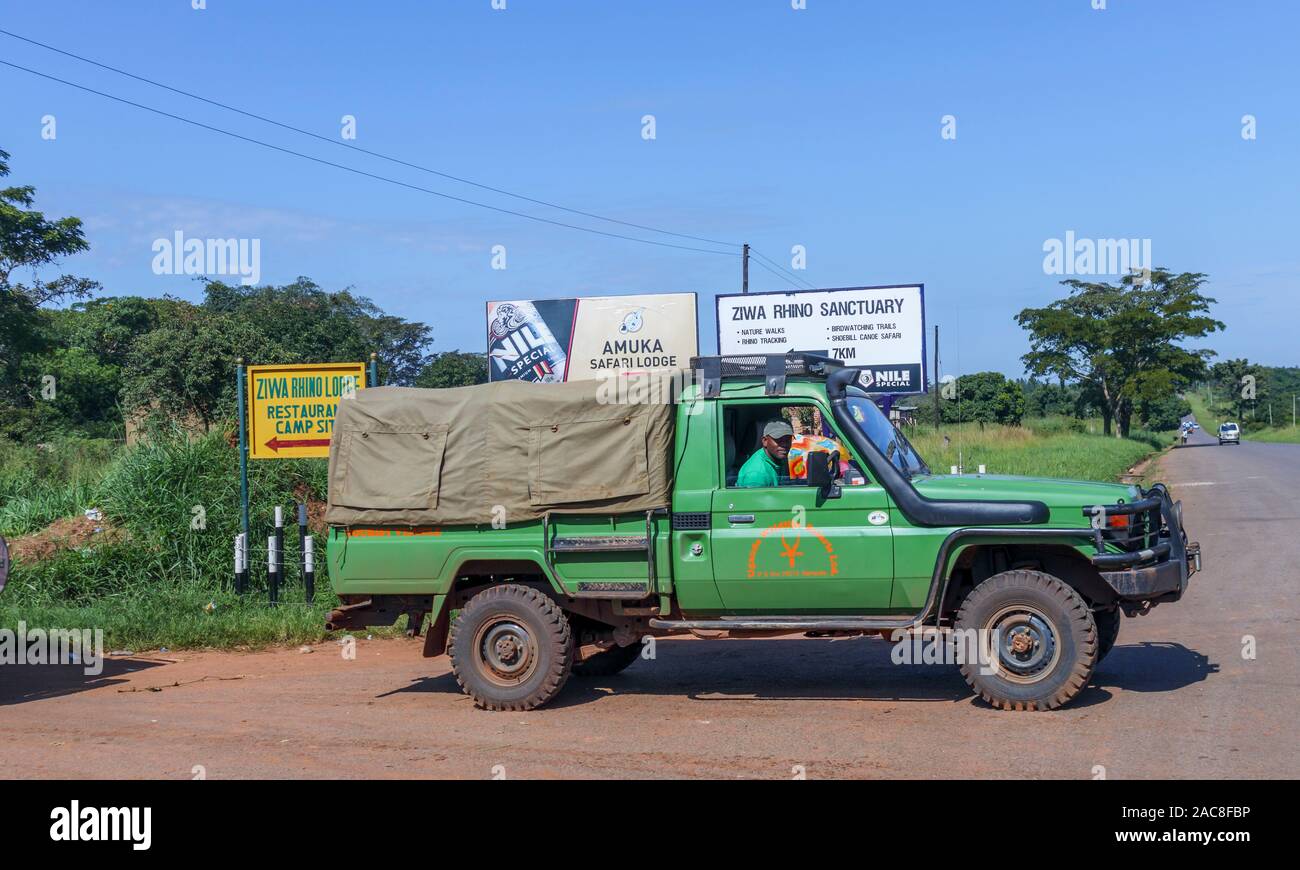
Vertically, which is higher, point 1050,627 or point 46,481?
point 46,481

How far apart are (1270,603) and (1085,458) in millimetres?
23244

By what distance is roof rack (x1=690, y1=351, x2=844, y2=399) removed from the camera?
831 cm

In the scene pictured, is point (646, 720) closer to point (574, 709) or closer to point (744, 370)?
point (574, 709)

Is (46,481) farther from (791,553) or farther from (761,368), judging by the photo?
(791,553)

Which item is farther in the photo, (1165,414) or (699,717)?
(1165,414)

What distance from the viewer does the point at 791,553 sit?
798cm

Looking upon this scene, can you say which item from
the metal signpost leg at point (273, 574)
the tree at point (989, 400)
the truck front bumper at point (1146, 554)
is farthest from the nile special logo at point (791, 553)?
the tree at point (989, 400)

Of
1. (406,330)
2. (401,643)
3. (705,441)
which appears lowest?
(401,643)

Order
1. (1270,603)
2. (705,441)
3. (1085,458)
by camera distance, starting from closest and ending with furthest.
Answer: (705,441)
(1270,603)
(1085,458)

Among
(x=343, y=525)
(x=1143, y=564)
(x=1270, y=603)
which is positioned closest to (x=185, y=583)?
(x=343, y=525)

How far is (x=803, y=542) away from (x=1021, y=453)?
26.1 metres

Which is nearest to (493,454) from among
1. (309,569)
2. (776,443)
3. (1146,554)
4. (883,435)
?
(776,443)

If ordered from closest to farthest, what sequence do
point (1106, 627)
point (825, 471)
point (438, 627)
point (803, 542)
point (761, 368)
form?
1. point (825, 471)
2. point (803, 542)
3. point (761, 368)
4. point (1106, 627)
5. point (438, 627)

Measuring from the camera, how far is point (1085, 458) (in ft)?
Answer: 112
